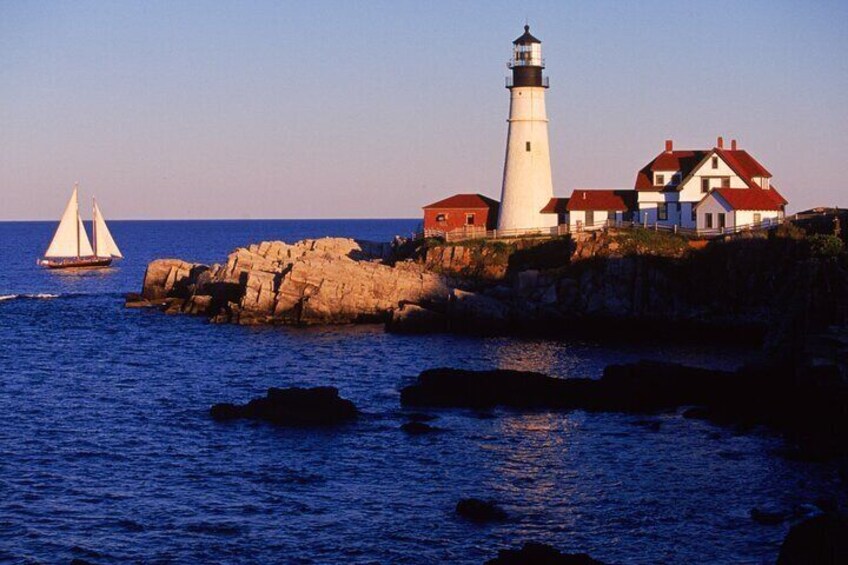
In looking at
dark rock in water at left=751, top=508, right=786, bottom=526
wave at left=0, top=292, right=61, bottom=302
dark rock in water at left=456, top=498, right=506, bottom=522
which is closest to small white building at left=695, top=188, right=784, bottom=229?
dark rock in water at left=751, top=508, right=786, bottom=526

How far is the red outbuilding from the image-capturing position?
90.8 meters

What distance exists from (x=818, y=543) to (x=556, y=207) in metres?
63.7

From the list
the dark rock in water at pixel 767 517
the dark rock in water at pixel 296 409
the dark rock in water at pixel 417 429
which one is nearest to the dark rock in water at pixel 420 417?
the dark rock in water at pixel 417 429

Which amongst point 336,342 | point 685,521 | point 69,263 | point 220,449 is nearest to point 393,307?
point 336,342

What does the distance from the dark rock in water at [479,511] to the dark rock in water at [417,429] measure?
31.9 feet

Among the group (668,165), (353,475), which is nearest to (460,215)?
(668,165)

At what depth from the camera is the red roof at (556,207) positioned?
280 feet

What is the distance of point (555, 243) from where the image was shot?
257ft

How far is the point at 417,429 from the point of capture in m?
42.4

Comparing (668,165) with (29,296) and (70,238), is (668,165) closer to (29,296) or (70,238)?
(29,296)

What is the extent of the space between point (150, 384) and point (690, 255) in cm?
3384

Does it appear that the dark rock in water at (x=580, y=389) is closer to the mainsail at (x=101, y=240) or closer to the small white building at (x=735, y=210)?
the small white building at (x=735, y=210)

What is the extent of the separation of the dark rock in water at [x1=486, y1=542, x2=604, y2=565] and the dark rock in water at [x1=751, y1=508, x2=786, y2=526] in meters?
7.22

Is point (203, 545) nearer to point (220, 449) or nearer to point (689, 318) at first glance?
point (220, 449)
